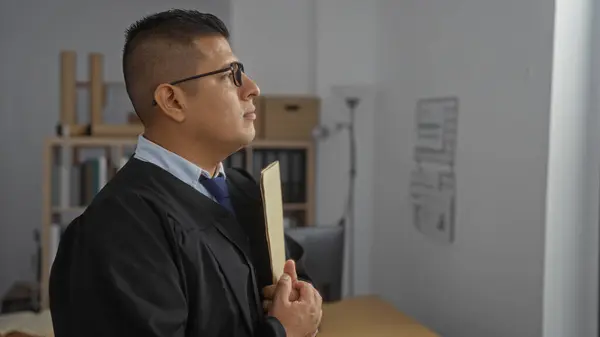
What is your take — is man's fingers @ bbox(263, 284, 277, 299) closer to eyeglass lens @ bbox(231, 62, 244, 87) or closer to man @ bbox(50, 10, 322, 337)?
man @ bbox(50, 10, 322, 337)

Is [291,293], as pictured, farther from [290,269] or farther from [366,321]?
[366,321]

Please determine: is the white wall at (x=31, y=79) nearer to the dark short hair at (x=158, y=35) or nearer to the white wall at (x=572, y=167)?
the white wall at (x=572, y=167)

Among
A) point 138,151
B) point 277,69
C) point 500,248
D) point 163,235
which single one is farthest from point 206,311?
point 277,69

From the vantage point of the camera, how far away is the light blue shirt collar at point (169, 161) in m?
1.25

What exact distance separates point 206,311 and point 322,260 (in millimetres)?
1501

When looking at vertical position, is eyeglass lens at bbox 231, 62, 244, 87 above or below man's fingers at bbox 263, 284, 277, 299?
above

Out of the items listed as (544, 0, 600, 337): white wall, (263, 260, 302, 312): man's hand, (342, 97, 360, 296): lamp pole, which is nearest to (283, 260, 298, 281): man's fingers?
(263, 260, 302, 312): man's hand

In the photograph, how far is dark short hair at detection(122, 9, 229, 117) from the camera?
1231 mm

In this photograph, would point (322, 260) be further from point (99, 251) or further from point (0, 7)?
point (0, 7)

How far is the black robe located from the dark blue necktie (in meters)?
0.05

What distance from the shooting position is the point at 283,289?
1.24 meters

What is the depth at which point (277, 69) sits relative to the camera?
384 cm

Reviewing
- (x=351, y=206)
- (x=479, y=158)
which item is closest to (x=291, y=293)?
(x=479, y=158)

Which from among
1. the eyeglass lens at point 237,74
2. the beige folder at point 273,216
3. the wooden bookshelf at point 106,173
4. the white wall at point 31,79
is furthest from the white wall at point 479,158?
the white wall at point 31,79
